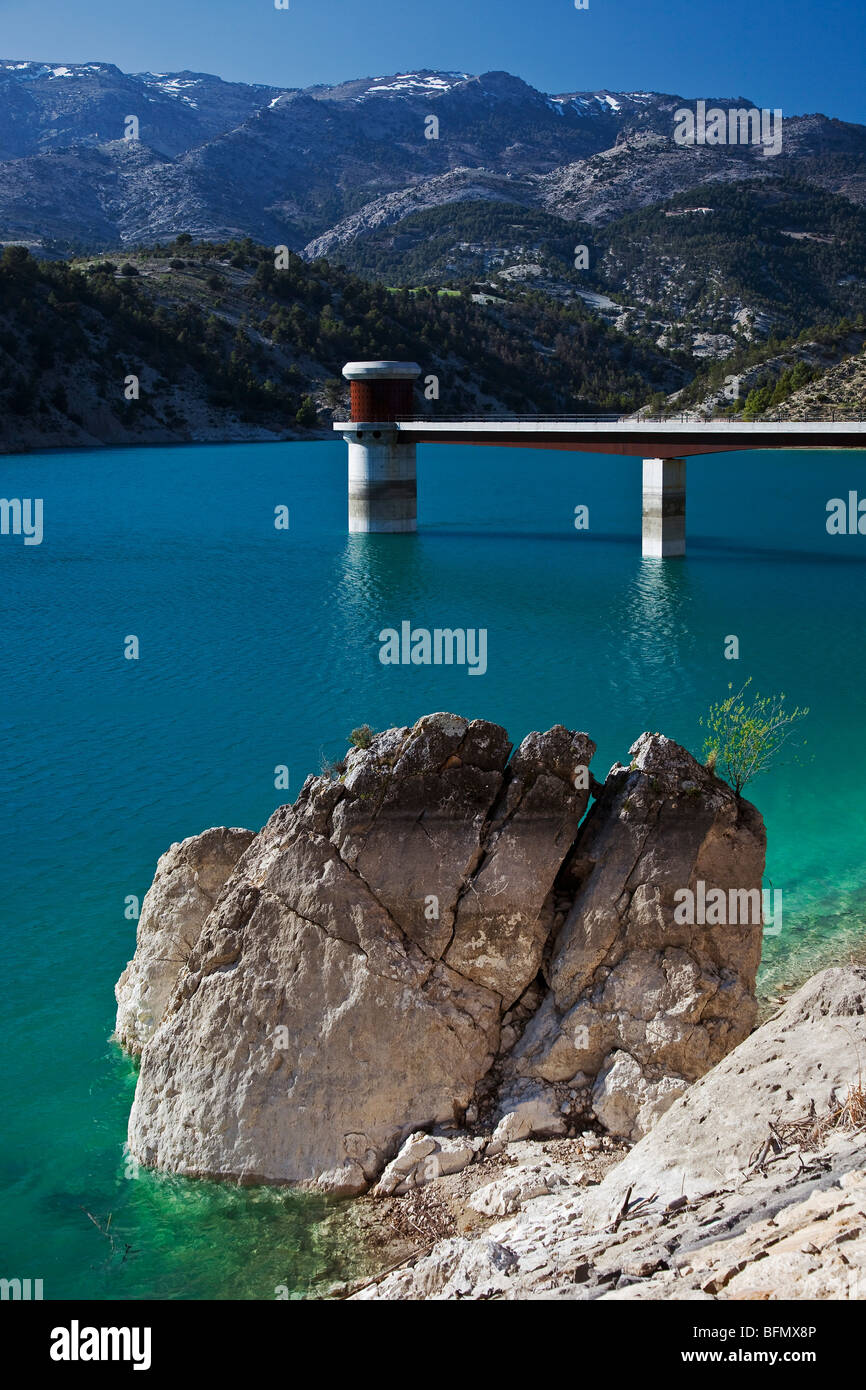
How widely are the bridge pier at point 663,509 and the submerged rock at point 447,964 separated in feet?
148

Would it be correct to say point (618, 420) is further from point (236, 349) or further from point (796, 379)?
point (236, 349)

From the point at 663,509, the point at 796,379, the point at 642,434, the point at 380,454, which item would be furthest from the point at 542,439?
the point at 796,379

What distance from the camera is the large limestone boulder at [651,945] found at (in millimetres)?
11977

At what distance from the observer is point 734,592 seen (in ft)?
160

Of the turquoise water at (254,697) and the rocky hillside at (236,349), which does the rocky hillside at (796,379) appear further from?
the turquoise water at (254,697)

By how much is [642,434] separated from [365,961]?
1873 inches

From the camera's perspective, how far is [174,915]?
1410 cm

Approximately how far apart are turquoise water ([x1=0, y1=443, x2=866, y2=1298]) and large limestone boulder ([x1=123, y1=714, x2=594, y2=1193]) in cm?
70

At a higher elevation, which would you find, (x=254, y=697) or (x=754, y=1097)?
(x=254, y=697)

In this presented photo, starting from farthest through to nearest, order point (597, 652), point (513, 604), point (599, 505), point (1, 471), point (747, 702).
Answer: point (1, 471) → point (599, 505) → point (513, 604) → point (597, 652) → point (747, 702)
